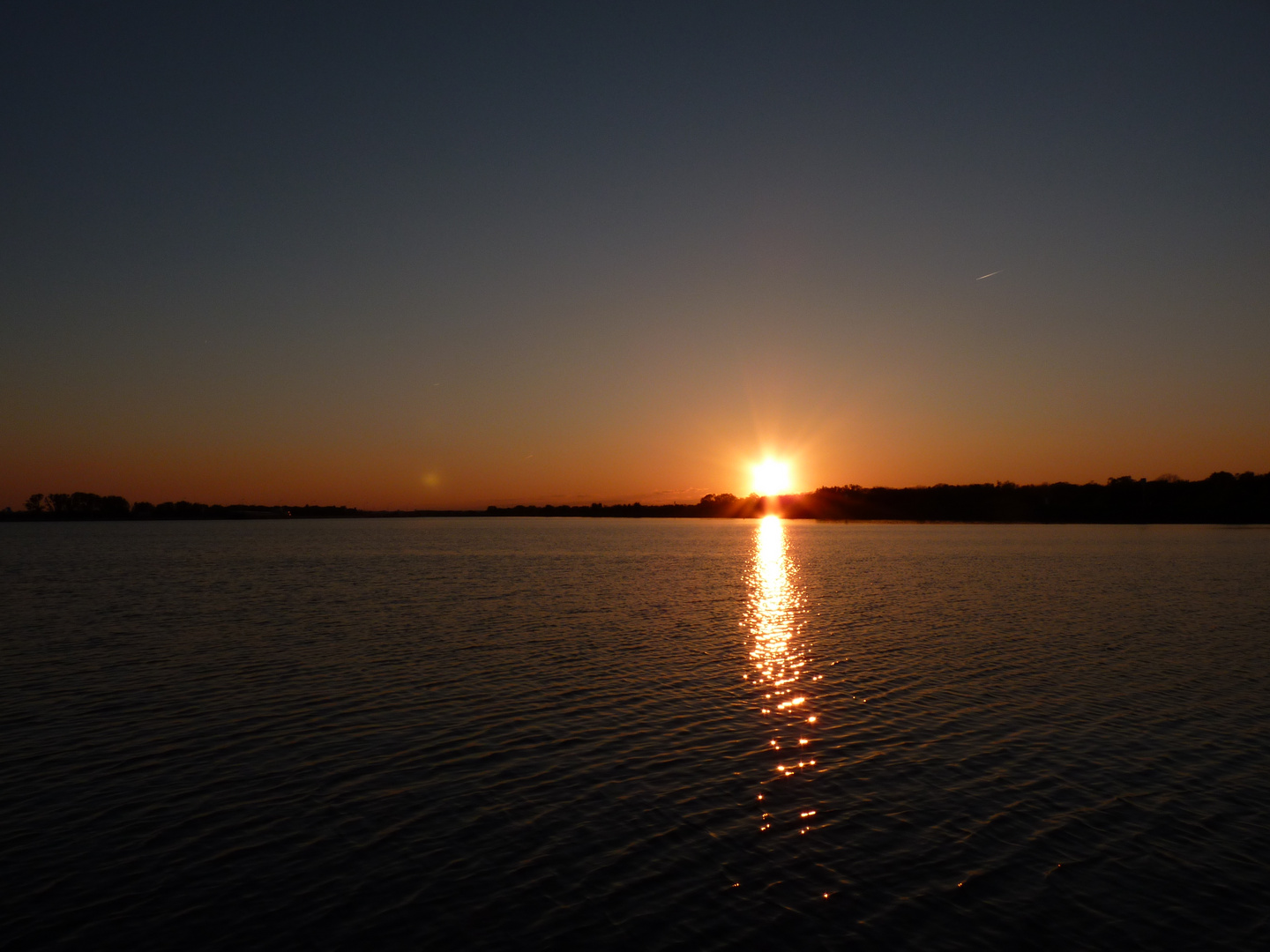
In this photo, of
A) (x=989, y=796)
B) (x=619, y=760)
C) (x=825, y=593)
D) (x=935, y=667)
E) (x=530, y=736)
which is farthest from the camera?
(x=825, y=593)

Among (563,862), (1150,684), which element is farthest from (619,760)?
(1150,684)

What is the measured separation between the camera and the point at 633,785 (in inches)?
710

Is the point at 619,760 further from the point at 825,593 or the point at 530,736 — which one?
the point at 825,593

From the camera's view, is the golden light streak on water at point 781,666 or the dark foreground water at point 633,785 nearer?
the dark foreground water at point 633,785

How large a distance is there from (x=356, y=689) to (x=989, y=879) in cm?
2121

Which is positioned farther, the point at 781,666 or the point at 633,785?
the point at 781,666

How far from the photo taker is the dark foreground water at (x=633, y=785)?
1229 centimetres

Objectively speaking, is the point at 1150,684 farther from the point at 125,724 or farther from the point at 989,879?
the point at 125,724

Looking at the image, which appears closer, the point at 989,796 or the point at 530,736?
the point at 989,796

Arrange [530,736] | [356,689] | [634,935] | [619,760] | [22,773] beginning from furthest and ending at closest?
[356,689], [530,736], [619,760], [22,773], [634,935]

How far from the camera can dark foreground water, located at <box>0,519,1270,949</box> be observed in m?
12.3

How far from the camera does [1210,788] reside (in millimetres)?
17797

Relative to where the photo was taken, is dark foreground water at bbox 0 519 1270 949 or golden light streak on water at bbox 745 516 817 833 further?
golden light streak on water at bbox 745 516 817 833

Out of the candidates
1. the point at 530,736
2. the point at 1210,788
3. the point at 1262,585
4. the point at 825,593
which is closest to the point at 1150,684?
the point at 1210,788
